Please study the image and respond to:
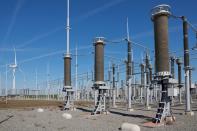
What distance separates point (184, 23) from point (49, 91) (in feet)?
251

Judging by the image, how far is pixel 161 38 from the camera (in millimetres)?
23625

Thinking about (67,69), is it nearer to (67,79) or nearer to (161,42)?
(67,79)

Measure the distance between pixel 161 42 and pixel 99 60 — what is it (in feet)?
37.8

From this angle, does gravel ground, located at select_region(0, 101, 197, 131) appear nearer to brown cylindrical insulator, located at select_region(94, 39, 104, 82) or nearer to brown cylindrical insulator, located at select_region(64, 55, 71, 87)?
brown cylindrical insulator, located at select_region(94, 39, 104, 82)

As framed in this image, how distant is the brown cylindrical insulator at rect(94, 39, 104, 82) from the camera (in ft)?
111

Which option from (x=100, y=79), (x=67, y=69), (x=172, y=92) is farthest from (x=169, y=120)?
(x=67, y=69)

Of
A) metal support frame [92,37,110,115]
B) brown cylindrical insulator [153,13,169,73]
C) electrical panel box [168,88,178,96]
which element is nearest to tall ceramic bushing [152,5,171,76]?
brown cylindrical insulator [153,13,169,73]

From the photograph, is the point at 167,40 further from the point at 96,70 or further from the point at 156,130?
the point at 96,70

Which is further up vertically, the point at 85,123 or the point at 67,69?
the point at 67,69

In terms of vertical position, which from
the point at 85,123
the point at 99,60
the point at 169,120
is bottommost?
the point at 85,123

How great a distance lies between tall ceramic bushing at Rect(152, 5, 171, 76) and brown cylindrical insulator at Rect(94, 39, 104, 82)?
10.9 metres

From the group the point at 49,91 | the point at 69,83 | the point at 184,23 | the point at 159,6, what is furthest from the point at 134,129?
the point at 49,91

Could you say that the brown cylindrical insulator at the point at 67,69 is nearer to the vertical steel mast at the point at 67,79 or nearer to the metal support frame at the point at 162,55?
the vertical steel mast at the point at 67,79

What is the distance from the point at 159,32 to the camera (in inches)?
934
